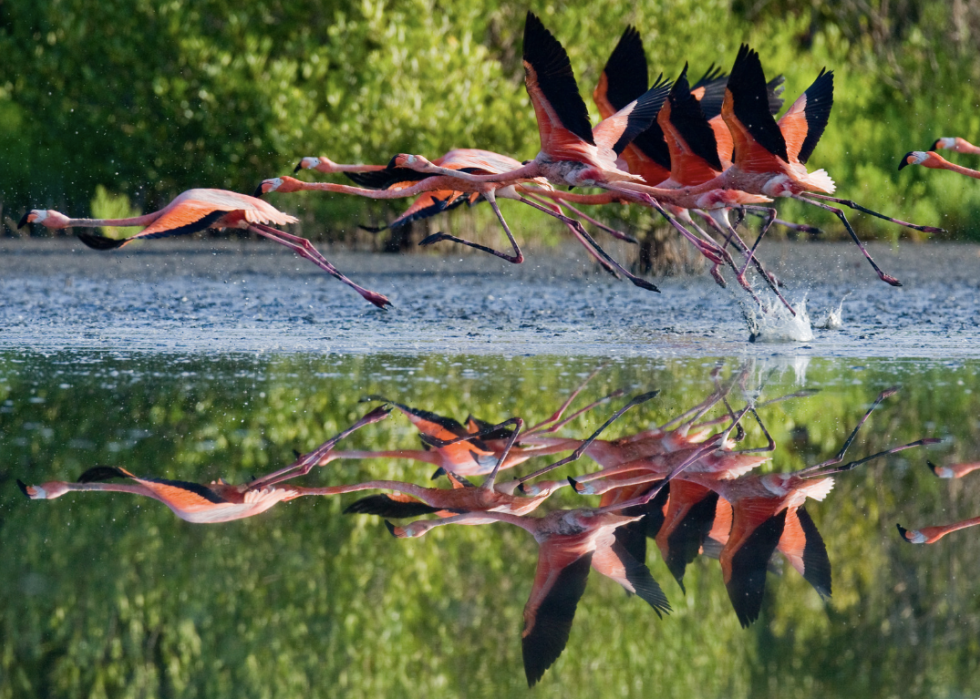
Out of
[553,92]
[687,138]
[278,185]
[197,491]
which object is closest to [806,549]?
[197,491]

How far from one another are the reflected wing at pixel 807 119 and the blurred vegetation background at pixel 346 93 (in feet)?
13.0

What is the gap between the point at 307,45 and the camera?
13.0 meters

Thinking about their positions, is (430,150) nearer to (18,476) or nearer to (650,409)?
(650,409)

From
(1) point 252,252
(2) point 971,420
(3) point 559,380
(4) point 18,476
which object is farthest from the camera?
(1) point 252,252

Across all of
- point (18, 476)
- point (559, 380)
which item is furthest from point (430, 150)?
point (18, 476)

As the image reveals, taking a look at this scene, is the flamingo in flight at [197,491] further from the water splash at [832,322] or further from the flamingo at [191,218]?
the water splash at [832,322]

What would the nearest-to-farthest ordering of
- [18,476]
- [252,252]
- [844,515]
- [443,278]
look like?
[844,515] < [18,476] < [443,278] < [252,252]

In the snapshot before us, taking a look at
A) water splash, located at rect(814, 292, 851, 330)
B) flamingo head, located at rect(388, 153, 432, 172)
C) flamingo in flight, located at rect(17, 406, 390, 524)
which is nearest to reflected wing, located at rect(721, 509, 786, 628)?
flamingo in flight, located at rect(17, 406, 390, 524)

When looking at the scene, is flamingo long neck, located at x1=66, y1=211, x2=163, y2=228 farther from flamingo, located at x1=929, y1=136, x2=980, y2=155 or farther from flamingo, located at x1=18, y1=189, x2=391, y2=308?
flamingo, located at x1=929, y1=136, x2=980, y2=155

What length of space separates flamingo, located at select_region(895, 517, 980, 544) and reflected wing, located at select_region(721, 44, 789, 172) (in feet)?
10.5

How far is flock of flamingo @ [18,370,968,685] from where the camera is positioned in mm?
2844

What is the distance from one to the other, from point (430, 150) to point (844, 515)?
9.49 m

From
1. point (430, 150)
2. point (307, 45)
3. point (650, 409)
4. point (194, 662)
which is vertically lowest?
point (194, 662)

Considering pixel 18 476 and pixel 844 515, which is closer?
pixel 844 515
